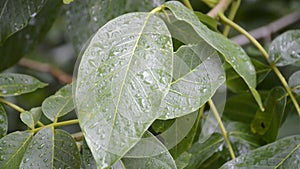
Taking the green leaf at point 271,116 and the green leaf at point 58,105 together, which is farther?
the green leaf at point 271,116

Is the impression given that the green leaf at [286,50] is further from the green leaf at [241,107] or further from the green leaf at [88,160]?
the green leaf at [88,160]

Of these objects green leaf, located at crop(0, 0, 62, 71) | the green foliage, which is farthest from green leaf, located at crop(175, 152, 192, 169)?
green leaf, located at crop(0, 0, 62, 71)

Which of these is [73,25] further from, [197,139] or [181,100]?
[181,100]

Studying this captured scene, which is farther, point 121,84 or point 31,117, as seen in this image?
point 31,117

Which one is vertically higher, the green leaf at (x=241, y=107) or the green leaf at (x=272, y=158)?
the green leaf at (x=272, y=158)

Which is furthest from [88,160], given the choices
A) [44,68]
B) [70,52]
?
[70,52]

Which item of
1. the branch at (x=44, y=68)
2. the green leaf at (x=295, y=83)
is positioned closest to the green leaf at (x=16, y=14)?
the green leaf at (x=295, y=83)

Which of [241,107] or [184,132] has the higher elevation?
[184,132]

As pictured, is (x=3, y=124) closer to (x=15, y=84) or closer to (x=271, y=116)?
(x=15, y=84)
